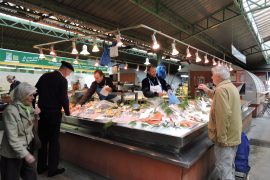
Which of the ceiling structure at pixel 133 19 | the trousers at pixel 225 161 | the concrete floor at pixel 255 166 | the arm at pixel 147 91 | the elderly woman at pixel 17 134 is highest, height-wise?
the ceiling structure at pixel 133 19

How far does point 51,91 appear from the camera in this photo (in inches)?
123

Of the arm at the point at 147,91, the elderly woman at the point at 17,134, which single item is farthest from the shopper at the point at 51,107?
the arm at the point at 147,91

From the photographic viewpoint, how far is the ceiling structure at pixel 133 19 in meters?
5.46

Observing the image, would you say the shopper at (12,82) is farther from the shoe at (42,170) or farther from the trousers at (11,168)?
the trousers at (11,168)

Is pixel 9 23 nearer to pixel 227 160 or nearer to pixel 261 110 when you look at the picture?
pixel 227 160

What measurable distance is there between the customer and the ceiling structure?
3.83m

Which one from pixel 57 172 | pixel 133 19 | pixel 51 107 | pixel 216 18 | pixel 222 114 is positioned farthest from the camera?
pixel 216 18

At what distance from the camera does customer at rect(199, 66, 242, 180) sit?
2656 millimetres

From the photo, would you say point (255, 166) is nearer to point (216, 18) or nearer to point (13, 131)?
point (13, 131)

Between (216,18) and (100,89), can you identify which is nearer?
(100,89)

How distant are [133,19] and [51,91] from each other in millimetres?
4762

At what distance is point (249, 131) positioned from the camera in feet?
24.0

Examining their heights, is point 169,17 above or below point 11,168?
above

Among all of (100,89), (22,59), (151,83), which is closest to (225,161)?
(151,83)
